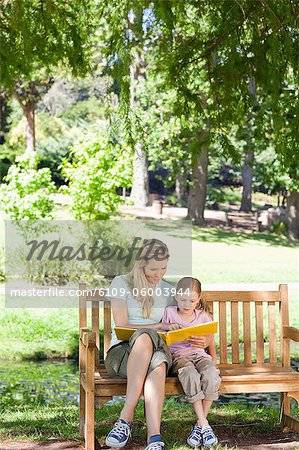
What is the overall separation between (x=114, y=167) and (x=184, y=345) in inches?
289

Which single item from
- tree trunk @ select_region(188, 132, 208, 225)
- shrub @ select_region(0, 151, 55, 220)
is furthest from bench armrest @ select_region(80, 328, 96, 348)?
tree trunk @ select_region(188, 132, 208, 225)

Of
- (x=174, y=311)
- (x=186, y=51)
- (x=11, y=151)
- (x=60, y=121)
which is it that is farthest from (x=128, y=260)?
(x=60, y=121)

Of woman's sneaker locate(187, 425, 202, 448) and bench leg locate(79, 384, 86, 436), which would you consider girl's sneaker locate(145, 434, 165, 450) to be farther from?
bench leg locate(79, 384, 86, 436)

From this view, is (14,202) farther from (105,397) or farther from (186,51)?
(105,397)

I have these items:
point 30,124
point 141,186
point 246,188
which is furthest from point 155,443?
point 246,188

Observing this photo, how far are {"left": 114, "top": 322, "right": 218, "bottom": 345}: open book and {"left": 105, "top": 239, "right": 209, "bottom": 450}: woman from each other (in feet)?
0.16

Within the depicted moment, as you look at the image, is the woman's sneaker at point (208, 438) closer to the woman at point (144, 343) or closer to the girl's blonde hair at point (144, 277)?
the woman at point (144, 343)

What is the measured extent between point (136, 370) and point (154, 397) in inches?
6.7

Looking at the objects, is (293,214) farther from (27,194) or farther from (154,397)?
(154,397)

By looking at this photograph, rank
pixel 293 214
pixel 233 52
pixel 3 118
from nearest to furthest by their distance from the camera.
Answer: pixel 233 52
pixel 293 214
pixel 3 118

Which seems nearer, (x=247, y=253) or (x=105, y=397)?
(x=105, y=397)

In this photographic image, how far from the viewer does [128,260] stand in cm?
1195

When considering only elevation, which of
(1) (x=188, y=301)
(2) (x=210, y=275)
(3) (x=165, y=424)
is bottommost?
(2) (x=210, y=275)

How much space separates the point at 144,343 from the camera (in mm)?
4070
